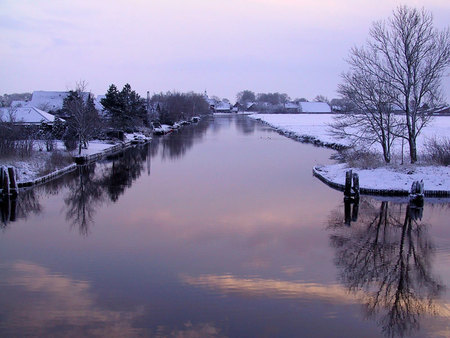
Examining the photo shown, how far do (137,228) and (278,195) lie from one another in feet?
22.5

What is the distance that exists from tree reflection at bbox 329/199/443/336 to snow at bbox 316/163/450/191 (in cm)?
338

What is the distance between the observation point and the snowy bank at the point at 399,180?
17812 millimetres

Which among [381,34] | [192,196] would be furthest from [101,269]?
[381,34]

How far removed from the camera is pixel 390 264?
1001cm

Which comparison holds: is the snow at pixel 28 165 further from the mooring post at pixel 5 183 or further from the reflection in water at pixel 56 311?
the reflection in water at pixel 56 311

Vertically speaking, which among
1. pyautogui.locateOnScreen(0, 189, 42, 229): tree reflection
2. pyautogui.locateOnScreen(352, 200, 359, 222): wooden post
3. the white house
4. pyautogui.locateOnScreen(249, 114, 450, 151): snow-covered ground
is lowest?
pyautogui.locateOnScreen(352, 200, 359, 222): wooden post

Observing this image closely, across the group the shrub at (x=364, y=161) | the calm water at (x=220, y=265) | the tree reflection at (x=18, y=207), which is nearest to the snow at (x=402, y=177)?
the shrub at (x=364, y=161)

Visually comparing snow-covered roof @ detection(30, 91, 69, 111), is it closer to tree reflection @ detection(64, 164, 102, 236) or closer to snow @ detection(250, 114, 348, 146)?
snow @ detection(250, 114, 348, 146)

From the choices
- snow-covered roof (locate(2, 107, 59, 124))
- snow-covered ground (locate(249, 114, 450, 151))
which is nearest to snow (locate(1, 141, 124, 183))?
snow-covered roof (locate(2, 107, 59, 124))

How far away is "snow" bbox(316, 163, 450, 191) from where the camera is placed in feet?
59.6

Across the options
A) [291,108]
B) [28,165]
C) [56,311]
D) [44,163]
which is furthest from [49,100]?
[291,108]

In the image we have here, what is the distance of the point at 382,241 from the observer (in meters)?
11.8

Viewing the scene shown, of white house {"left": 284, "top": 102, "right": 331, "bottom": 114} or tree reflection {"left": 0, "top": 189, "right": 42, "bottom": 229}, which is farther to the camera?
white house {"left": 284, "top": 102, "right": 331, "bottom": 114}

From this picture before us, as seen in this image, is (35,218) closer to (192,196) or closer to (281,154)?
(192,196)
